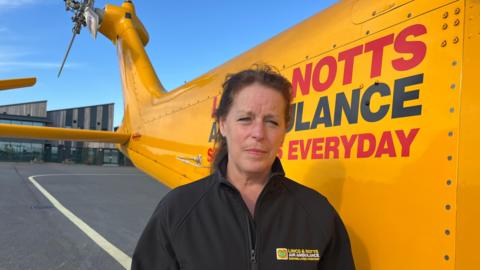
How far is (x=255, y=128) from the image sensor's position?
59.5 inches

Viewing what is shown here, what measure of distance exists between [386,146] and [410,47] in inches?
18.9

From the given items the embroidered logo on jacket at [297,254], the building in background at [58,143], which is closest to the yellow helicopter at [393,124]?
the embroidered logo on jacket at [297,254]

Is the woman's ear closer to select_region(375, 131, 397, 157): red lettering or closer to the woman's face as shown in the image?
the woman's face

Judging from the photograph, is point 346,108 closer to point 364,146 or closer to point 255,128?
point 364,146

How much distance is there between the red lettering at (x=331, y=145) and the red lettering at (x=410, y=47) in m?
0.50

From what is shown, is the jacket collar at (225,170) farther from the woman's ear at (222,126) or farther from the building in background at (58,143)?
the building in background at (58,143)

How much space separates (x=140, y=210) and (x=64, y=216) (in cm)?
166

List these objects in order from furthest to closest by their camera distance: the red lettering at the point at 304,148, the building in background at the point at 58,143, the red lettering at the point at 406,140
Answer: the building in background at the point at 58,143 → the red lettering at the point at 304,148 → the red lettering at the point at 406,140

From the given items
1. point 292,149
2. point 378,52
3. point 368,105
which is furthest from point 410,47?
point 292,149

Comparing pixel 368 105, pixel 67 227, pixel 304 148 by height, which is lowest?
pixel 67 227

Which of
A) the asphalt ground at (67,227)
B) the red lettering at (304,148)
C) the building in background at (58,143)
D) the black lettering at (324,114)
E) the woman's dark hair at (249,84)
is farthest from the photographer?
the building in background at (58,143)

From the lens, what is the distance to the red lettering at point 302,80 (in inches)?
97.4

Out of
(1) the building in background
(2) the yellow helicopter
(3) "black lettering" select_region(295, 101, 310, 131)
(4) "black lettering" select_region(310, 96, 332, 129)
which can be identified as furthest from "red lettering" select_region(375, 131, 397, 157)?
(1) the building in background

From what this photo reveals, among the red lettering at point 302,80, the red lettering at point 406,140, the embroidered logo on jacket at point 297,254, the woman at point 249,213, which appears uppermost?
the red lettering at point 302,80
